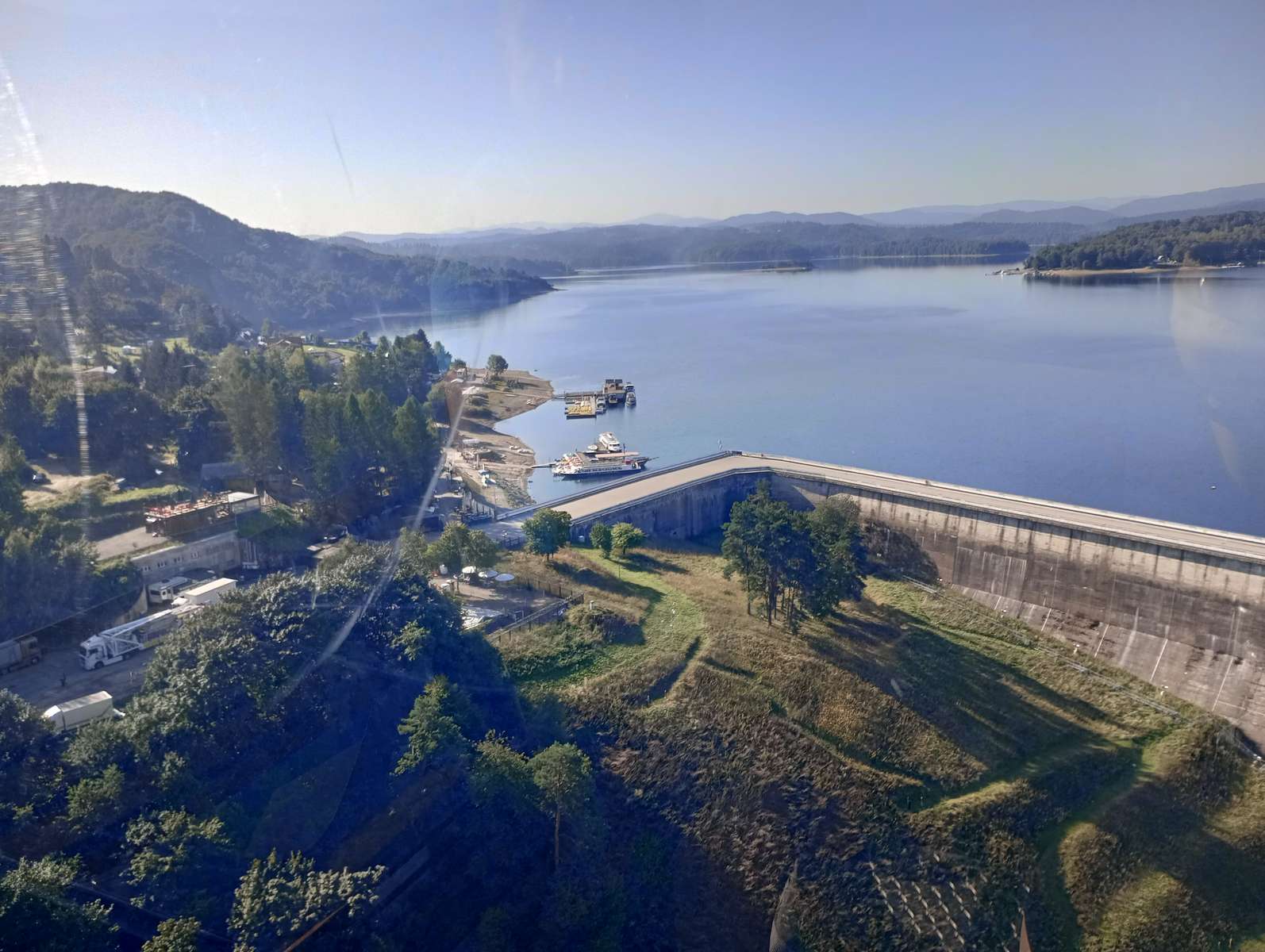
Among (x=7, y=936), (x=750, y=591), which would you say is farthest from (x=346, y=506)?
(x=7, y=936)

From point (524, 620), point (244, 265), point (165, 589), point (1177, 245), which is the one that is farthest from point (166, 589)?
point (1177, 245)

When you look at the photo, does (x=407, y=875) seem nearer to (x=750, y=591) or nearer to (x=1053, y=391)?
(x=750, y=591)

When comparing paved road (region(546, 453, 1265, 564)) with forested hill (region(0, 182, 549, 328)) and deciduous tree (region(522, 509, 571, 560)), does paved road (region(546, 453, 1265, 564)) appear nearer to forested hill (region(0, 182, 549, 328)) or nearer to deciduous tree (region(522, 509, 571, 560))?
deciduous tree (region(522, 509, 571, 560))

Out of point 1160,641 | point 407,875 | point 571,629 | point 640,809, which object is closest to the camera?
point 407,875

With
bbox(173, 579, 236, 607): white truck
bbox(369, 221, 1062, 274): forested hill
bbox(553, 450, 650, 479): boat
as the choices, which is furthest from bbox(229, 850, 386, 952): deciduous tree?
bbox(369, 221, 1062, 274): forested hill

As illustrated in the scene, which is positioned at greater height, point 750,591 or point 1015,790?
point 750,591

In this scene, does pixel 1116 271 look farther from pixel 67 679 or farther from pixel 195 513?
pixel 67 679
